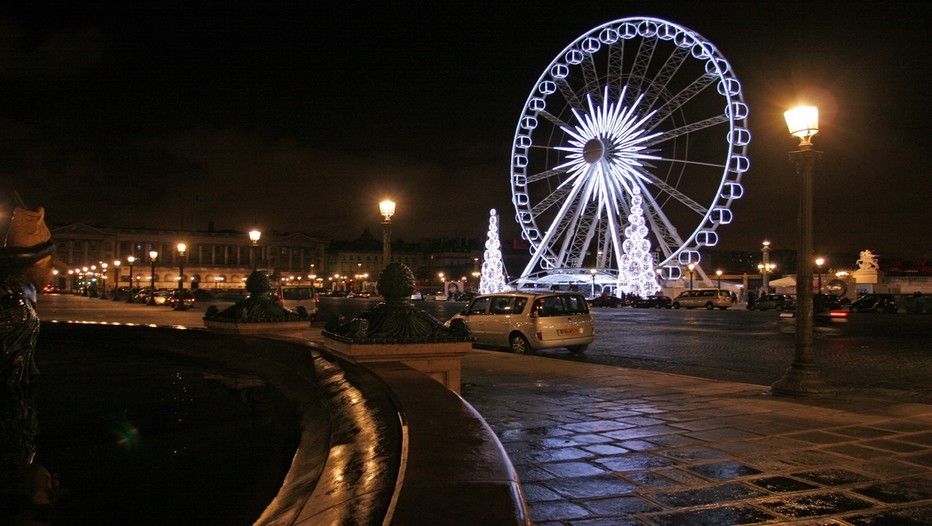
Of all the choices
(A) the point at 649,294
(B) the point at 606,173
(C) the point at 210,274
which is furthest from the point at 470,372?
(C) the point at 210,274

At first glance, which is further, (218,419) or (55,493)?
(218,419)

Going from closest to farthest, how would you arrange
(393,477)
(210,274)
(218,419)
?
1. (393,477)
2. (218,419)
3. (210,274)

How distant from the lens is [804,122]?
948cm

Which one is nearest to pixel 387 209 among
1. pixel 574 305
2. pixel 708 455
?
pixel 574 305

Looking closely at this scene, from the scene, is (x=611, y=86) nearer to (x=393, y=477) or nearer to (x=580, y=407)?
(x=580, y=407)

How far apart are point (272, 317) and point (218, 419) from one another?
5.76 m

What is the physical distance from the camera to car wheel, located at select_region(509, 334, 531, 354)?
1521 cm

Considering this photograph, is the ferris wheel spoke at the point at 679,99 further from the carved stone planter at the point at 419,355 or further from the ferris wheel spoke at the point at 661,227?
the carved stone planter at the point at 419,355

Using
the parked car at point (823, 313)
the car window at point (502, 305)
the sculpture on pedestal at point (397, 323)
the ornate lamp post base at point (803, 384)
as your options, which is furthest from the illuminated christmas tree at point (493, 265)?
the sculpture on pedestal at point (397, 323)

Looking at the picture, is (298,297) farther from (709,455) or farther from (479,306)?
(709,455)

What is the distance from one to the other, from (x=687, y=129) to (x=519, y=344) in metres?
31.6

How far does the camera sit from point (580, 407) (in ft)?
25.7

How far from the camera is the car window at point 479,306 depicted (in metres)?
16.5

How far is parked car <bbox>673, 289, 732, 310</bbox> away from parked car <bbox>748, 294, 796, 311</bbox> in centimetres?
278
